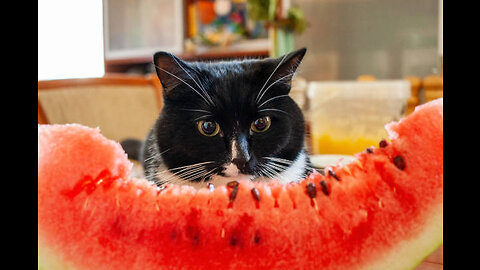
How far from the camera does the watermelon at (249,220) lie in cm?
45

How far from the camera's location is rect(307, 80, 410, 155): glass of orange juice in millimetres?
2242

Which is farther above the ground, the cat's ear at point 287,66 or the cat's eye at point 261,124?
the cat's ear at point 287,66

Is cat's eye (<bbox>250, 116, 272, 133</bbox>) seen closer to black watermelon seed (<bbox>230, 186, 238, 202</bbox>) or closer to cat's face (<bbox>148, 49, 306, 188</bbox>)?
cat's face (<bbox>148, 49, 306, 188</bbox>)

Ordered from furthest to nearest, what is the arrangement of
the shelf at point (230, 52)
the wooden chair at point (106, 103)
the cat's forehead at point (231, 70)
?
the shelf at point (230, 52) → the wooden chair at point (106, 103) → the cat's forehead at point (231, 70)

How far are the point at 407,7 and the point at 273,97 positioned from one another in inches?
119

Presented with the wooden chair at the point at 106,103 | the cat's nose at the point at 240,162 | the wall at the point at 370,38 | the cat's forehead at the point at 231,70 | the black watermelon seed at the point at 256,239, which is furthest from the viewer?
the wall at the point at 370,38

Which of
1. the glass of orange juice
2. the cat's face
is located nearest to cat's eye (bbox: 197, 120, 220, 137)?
the cat's face

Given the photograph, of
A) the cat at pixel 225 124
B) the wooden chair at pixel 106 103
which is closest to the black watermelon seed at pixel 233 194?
the cat at pixel 225 124

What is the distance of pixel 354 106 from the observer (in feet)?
8.00

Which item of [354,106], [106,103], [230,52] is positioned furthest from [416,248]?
[230,52]

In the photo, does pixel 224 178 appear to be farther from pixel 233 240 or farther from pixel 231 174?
pixel 233 240

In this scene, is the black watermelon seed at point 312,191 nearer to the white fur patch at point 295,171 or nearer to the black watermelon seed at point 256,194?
the black watermelon seed at point 256,194

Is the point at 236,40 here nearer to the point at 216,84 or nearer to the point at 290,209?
the point at 216,84

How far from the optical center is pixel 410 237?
46 cm
